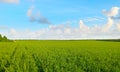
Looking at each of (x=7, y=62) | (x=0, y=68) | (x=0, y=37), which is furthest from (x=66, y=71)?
(x=0, y=37)

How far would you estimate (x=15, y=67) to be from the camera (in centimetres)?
1856

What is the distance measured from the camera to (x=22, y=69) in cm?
1795

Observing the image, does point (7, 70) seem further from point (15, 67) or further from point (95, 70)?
point (95, 70)

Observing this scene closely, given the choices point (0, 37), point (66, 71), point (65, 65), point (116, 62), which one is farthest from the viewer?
point (0, 37)

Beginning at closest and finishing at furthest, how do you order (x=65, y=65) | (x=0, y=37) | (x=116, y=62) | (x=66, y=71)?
(x=66, y=71)
(x=65, y=65)
(x=116, y=62)
(x=0, y=37)

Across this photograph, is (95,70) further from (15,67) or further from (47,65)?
(15,67)

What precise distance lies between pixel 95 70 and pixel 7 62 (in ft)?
22.9

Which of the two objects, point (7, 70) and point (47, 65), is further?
point (47, 65)

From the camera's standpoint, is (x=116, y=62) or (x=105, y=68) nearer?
(x=105, y=68)

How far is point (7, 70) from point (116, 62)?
7337mm

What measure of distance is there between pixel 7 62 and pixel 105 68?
A: 24.2ft

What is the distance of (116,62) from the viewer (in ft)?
67.6

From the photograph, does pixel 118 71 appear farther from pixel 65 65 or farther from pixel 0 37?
pixel 0 37

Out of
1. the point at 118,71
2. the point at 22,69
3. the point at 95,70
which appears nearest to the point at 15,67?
the point at 22,69
